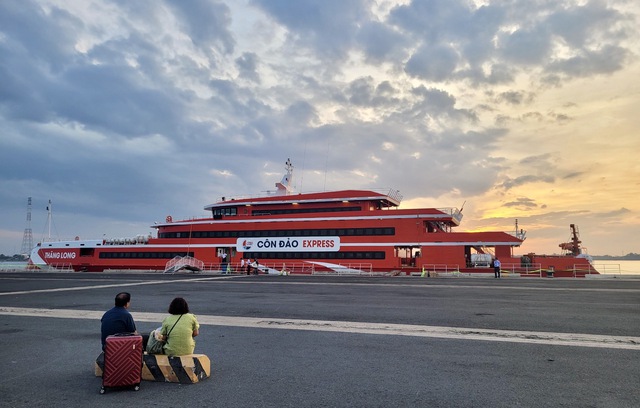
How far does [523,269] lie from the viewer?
2914 centimetres

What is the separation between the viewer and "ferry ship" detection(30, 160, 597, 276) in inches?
1194

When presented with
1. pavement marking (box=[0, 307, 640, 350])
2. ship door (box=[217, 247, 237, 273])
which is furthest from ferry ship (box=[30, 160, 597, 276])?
pavement marking (box=[0, 307, 640, 350])

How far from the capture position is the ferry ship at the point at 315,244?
30.3 meters

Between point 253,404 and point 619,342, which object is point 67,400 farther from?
point 619,342

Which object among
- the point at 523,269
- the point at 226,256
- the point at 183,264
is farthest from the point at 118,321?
the point at 226,256

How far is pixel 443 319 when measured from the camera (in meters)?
9.64

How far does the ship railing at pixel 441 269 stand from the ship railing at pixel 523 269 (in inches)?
140

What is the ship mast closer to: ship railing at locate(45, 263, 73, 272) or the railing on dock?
the railing on dock

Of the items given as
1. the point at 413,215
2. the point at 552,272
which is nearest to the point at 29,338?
the point at 413,215

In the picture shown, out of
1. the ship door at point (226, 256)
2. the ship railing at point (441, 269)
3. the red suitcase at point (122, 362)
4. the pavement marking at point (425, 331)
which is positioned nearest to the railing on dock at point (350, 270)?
the ship railing at point (441, 269)

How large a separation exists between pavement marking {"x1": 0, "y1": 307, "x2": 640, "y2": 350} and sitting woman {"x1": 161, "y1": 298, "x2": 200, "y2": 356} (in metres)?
3.70

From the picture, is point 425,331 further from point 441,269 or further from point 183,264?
point 183,264

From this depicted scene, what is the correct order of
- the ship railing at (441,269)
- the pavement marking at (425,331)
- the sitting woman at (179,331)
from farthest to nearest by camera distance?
1. the ship railing at (441,269)
2. the pavement marking at (425,331)
3. the sitting woman at (179,331)

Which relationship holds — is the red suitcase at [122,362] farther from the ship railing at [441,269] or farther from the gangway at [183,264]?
the gangway at [183,264]
